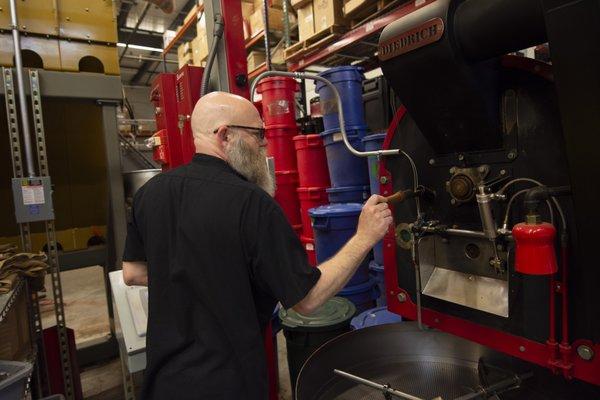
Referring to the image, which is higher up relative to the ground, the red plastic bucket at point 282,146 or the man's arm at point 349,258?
the red plastic bucket at point 282,146

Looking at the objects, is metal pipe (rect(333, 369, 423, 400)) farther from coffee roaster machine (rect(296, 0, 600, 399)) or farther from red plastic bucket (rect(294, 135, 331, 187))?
red plastic bucket (rect(294, 135, 331, 187))

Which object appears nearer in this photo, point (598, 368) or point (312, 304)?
point (598, 368)

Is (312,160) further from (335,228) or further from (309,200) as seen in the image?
(335,228)

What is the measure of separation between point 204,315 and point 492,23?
93 centimetres

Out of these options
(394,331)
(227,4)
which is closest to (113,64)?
(227,4)

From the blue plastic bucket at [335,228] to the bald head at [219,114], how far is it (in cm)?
138

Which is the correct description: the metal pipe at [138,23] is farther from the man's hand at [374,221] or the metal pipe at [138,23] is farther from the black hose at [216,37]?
the man's hand at [374,221]

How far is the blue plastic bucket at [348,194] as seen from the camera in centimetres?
263

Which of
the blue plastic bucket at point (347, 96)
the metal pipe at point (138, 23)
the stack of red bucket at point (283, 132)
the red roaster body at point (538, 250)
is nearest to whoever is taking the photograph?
the red roaster body at point (538, 250)

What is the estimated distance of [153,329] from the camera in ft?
3.41

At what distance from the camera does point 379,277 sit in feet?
8.31

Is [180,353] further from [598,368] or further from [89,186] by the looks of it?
[89,186]

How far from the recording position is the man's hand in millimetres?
1010

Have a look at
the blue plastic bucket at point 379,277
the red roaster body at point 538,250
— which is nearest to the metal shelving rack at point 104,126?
the blue plastic bucket at point 379,277
